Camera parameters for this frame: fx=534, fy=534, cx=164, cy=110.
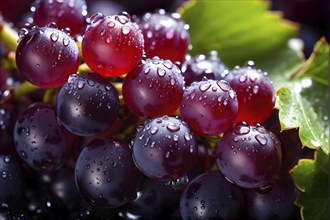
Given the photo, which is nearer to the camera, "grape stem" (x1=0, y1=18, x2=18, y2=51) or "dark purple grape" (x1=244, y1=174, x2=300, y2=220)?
"dark purple grape" (x1=244, y1=174, x2=300, y2=220)

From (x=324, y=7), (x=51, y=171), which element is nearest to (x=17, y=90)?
(x=51, y=171)

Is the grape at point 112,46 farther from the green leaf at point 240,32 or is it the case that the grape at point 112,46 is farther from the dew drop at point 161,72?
the green leaf at point 240,32

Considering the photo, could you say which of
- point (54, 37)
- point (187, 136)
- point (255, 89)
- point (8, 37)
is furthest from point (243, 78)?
point (8, 37)

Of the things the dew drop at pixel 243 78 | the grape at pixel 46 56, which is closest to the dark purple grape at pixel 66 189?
the grape at pixel 46 56

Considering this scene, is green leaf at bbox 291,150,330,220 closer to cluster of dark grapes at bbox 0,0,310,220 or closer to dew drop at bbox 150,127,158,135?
cluster of dark grapes at bbox 0,0,310,220

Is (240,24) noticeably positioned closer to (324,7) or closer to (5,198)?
(324,7)

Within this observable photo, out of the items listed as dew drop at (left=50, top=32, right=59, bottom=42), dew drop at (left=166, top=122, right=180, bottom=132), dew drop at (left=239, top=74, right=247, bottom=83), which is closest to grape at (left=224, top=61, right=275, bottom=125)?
dew drop at (left=239, top=74, right=247, bottom=83)
